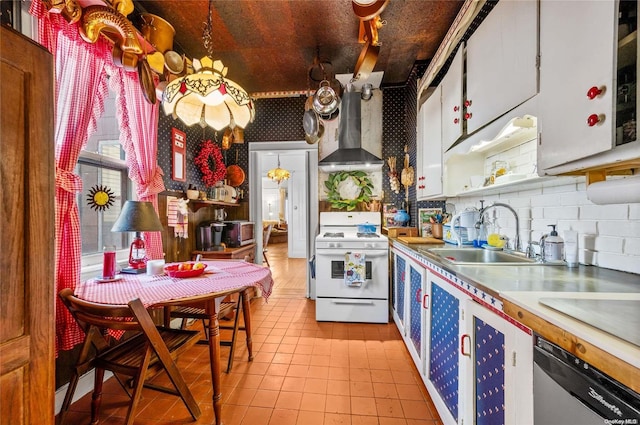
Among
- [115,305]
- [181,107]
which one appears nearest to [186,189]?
[181,107]

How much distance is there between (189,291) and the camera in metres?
1.41

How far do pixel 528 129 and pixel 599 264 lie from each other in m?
0.84

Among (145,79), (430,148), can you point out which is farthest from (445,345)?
(145,79)

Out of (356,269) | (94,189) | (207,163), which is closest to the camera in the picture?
(94,189)

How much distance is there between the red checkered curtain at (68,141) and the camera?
58.5 inches

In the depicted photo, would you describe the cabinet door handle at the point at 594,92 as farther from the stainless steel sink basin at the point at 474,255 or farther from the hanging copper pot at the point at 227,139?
the hanging copper pot at the point at 227,139

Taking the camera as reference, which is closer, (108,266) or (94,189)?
(108,266)

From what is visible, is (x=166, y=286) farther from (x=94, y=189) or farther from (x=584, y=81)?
(x=584, y=81)

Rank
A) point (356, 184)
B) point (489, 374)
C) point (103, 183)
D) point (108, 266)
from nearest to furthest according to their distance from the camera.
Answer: point (489, 374) < point (108, 266) < point (103, 183) < point (356, 184)

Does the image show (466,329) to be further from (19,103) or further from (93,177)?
(93,177)

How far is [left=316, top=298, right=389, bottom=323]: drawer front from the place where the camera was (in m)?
2.79

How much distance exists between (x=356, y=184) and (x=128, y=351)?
2911 millimetres

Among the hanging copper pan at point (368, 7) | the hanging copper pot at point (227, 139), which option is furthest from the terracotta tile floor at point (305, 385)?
the hanging copper pan at point (368, 7)

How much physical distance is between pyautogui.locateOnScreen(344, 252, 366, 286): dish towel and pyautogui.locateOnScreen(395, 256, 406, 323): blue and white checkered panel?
1.16 feet
